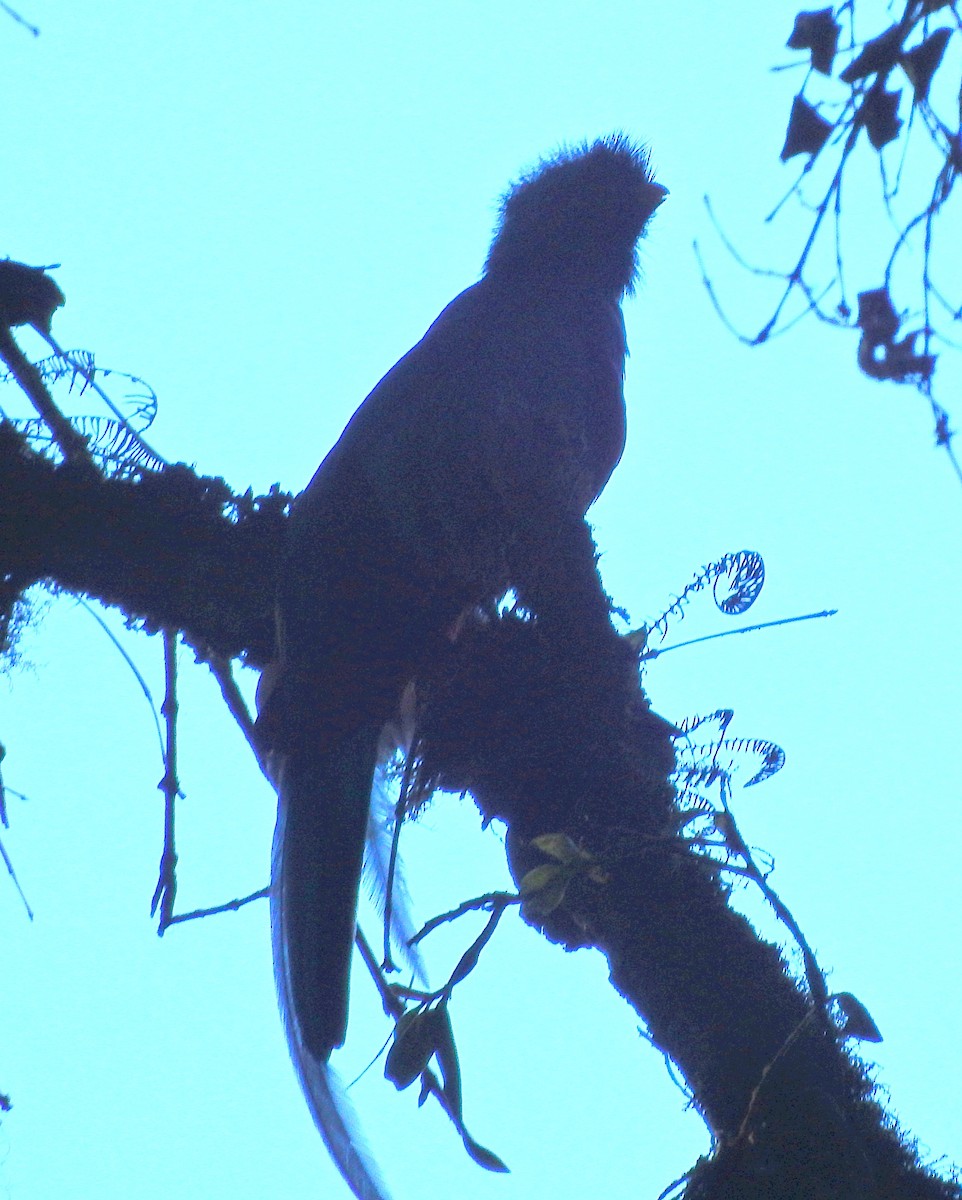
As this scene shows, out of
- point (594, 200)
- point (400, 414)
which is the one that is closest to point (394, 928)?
point (400, 414)

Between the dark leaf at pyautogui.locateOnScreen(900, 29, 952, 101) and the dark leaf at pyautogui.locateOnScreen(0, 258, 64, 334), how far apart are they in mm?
1492

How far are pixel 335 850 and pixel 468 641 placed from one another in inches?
16.5

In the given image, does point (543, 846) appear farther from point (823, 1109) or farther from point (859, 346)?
point (859, 346)

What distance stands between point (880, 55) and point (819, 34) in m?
0.06

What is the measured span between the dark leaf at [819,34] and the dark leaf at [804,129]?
1.6 inches

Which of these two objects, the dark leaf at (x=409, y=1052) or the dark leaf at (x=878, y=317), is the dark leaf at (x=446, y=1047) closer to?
the dark leaf at (x=409, y=1052)

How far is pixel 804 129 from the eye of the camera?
1322mm

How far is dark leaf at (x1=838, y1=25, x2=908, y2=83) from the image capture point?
1.29m

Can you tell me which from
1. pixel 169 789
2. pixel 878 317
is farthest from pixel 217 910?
pixel 878 317

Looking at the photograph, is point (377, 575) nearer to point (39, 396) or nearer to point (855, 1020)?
point (39, 396)

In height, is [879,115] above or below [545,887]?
above

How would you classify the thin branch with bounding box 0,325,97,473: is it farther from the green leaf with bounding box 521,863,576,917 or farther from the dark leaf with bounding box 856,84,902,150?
the dark leaf with bounding box 856,84,902,150

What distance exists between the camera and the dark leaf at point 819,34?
131 cm

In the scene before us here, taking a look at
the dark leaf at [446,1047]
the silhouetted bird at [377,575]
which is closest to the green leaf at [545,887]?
the dark leaf at [446,1047]
